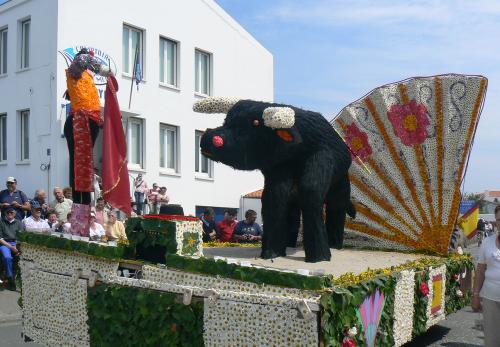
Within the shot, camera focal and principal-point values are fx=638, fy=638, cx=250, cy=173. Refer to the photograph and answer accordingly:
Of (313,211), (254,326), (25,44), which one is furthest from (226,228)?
(25,44)

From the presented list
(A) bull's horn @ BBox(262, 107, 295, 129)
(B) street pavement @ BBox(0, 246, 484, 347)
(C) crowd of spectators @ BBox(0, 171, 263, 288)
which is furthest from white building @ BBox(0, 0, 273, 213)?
(A) bull's horn @ BBox(262, 107, 295, 129)

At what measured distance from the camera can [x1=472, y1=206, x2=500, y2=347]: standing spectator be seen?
5.04 meters

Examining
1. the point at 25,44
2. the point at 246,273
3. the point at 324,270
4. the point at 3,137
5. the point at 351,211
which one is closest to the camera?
the point at 246,273

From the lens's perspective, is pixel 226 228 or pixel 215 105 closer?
pixel 215 105

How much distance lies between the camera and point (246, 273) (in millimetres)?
4195

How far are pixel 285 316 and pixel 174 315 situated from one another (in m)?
0.88

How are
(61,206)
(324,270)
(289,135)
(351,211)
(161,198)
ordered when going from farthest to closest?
1. (161,198)
2. (61,206)
3. (351,211)
4. (289,135)
5. (324,270)

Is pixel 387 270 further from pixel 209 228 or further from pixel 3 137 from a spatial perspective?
pixel 3 137

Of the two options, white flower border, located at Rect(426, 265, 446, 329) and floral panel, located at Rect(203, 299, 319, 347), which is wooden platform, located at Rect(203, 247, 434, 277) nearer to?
white flower border, located at Rect(426, 265, 446, 329)

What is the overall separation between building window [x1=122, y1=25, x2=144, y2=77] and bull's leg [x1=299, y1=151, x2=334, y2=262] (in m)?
11.2

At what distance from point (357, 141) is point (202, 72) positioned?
1209 centimetres

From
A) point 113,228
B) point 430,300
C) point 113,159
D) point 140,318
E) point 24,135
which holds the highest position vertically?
point 24,135

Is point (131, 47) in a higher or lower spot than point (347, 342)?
higher

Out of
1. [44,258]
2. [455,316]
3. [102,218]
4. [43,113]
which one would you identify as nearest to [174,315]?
[44,258]
